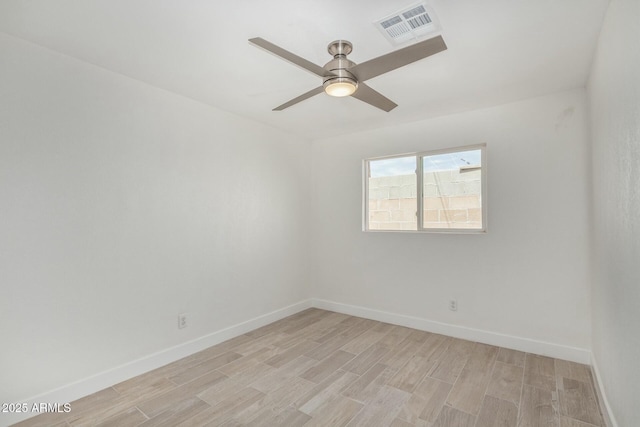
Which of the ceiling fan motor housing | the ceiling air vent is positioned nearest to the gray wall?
the ceiling air vent

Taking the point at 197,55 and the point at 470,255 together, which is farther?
the point at 470,255

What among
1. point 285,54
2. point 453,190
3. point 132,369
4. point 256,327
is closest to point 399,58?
point 285,54

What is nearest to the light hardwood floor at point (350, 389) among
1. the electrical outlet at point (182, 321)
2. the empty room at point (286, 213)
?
the empty room at point (286, 213)

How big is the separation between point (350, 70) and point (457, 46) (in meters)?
0.84

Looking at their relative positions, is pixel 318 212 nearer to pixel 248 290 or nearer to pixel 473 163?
pixel 248 290

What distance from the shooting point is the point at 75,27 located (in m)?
1.85

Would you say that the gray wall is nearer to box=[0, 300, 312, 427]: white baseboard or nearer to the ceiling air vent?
the ceiling air vent

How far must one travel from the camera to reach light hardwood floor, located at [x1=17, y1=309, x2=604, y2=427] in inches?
77.2

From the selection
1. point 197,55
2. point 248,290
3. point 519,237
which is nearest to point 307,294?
point 248,290

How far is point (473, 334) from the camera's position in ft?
10.4

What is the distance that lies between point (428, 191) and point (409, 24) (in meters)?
2.13

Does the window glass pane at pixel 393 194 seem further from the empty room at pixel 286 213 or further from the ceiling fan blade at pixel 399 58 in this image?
the ceiling fan blade at pixel 399 58

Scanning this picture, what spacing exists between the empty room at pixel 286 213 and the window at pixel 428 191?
0.02 meters

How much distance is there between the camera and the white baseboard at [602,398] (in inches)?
Result: 69.3
